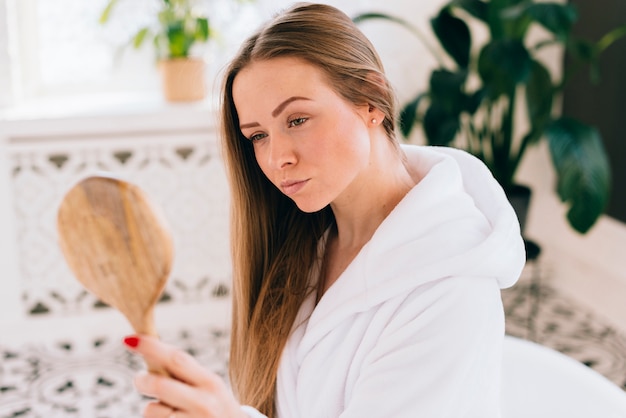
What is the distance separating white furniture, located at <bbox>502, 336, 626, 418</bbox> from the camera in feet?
3.70

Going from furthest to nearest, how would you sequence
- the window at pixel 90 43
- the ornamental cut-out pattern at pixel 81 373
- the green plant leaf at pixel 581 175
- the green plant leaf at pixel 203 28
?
the window at pixel 90 43, the green plant leaf at pixel 203 28, the ornamental cut-out pattern at pixel 81 373, the green plant leaf at pixel 581 175

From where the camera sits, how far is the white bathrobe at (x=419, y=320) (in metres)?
0.92

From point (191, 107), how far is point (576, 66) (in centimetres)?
148

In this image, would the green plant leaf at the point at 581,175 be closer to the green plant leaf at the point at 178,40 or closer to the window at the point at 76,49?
the green plant leaf at the point at 178,40

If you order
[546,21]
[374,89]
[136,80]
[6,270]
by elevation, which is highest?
[374,89]

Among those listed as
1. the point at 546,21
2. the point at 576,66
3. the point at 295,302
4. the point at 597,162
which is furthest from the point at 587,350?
the point at 295,302

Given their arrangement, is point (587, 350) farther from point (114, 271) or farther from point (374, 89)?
point (114, 271)

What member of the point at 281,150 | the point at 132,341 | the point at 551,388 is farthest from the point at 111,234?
the point at 551,388

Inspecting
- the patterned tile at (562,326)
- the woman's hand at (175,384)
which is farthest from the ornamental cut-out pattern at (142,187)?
the woman's hand at (175,384)

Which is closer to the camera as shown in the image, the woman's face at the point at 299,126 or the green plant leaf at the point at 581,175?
the woman's face at the point at 299,126

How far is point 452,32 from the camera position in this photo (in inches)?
99.1

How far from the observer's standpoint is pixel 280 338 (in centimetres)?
116

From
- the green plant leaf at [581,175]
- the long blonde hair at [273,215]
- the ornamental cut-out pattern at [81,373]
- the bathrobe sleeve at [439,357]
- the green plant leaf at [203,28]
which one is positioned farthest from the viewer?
the green plant leaf at [203,28]

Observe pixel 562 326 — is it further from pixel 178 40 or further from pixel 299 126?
pixel 299 126
